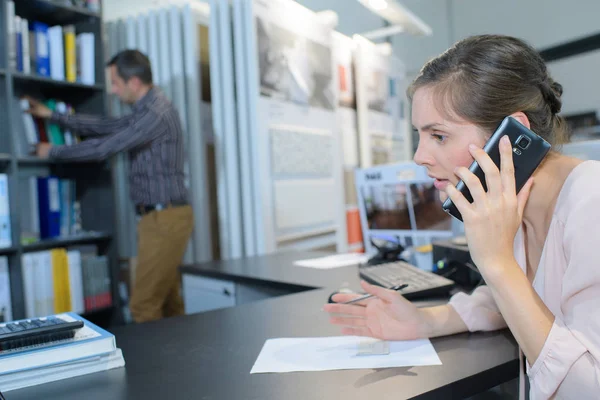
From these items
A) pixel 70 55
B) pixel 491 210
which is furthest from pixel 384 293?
pixel 70 55

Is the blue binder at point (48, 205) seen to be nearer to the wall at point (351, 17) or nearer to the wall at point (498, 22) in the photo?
the wall at point (498, 22)

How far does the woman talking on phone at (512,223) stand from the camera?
0.69 metres

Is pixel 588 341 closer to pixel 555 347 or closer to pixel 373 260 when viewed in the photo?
pixel 555 347

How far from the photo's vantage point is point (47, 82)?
255 cm

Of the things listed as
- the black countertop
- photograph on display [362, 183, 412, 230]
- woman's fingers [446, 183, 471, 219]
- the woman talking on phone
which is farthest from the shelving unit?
woman's fingers [446, 183, 471, 219]

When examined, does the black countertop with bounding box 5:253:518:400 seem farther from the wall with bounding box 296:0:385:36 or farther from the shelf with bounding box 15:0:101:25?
the shelf with bounding box 15:0:101:25

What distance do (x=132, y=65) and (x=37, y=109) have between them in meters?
0.52

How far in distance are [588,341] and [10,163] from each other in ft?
7.98

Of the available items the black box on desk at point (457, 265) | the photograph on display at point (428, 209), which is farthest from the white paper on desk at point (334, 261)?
the black box on desk at point (457, 265)

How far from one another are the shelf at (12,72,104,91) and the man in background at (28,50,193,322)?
0.13 m

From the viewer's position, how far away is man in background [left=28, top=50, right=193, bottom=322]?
8.63ft

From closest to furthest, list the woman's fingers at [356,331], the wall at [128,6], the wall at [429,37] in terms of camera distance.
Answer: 1. the woman's fingers at [356,331]
2. the wall at [128,6]
3. the wall at [429,37]

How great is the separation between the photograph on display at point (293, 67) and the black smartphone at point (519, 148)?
7.27 ft

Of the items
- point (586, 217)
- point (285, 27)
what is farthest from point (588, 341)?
point (285, 27)
